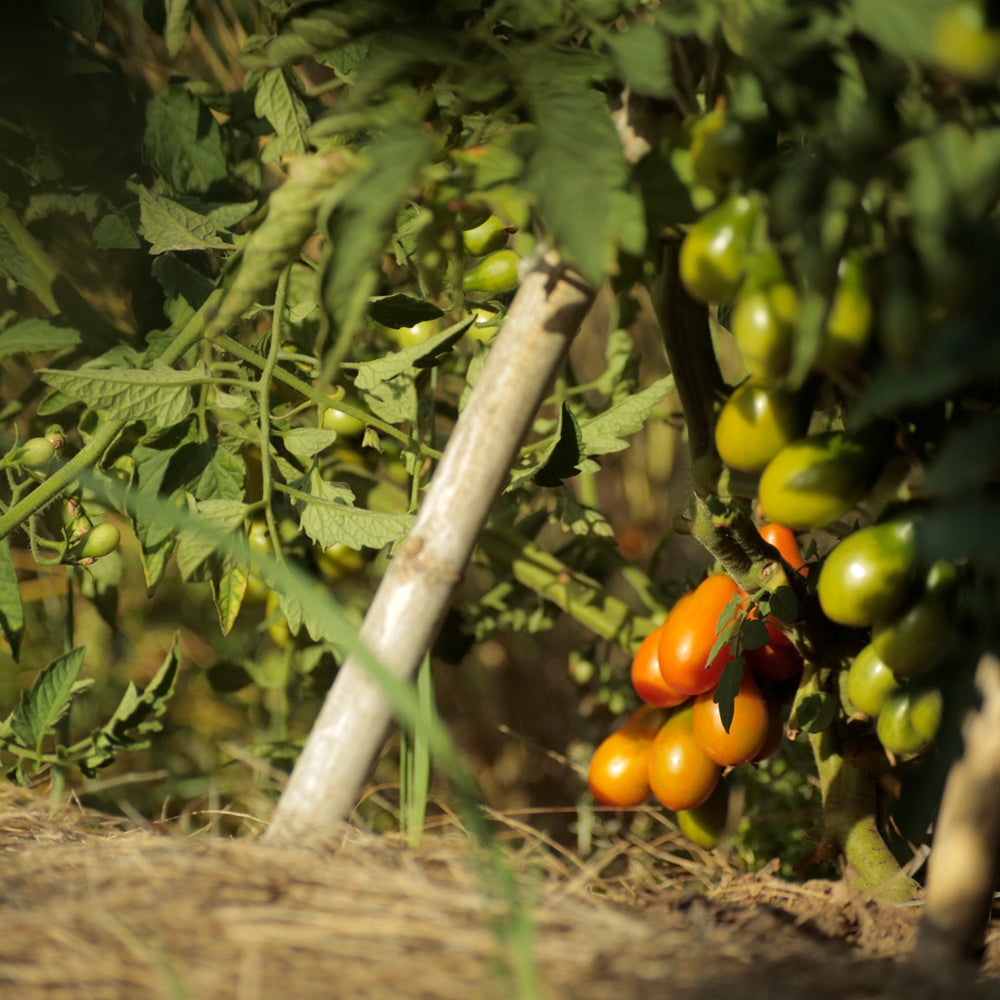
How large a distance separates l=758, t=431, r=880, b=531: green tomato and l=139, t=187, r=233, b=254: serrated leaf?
453mm

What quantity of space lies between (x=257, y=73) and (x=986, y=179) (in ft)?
1.67

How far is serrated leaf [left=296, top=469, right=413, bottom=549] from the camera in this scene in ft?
2.16

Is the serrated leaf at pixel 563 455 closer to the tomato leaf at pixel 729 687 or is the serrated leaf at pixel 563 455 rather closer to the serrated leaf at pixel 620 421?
the serrated leaf at pixel 620 421

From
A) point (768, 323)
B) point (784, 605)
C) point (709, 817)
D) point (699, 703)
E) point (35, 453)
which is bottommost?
point (709, 817)

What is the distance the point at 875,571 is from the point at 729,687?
16 centimetres

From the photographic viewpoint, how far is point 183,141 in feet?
2.71

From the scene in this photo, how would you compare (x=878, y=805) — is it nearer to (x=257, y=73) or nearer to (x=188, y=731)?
(x=257, y=73)

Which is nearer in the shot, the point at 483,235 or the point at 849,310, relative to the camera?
the point at 849,310

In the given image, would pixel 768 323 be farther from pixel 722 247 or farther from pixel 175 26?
pixel 175 26

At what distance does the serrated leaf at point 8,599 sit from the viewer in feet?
2.39

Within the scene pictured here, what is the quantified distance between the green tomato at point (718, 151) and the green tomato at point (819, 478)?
13cm

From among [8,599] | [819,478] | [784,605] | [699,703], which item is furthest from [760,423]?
[8,599]

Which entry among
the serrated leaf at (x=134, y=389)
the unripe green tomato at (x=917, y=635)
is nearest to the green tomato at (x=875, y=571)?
the unripe green tomato at (x=917, y=635)

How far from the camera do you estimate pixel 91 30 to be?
78 cm
